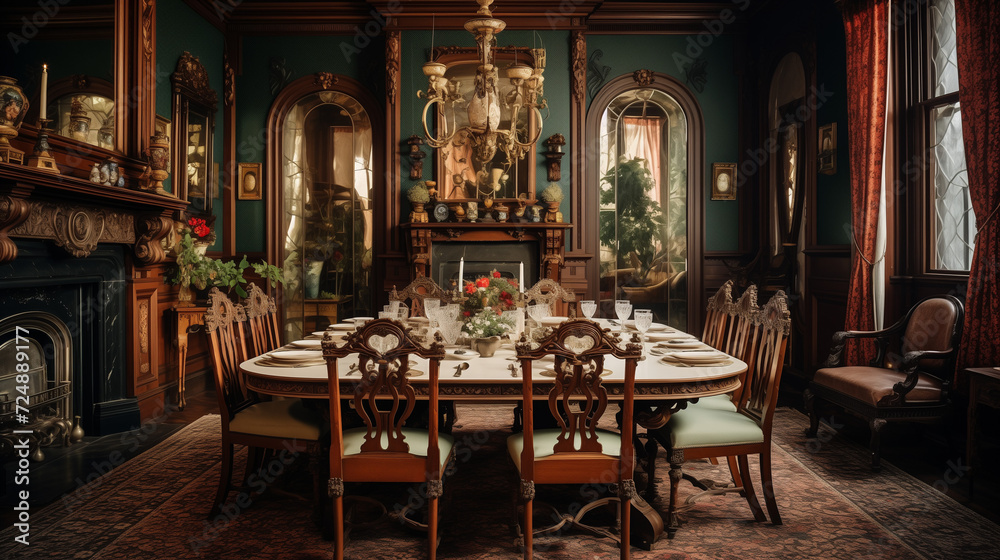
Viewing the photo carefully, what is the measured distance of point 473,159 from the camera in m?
6.36

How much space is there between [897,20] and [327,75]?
5.01m

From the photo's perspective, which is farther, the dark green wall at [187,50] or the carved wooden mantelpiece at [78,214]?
the dark green wall at [187,50]

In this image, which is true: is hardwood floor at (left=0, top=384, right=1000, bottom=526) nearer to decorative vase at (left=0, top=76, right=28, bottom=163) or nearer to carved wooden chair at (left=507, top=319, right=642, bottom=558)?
decorative vase at (left=0, top=76, right=28, bottom=163)

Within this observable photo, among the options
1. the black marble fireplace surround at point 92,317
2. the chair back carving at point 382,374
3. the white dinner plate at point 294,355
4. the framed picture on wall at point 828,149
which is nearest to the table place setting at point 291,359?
the white dinner plate at point 294,355

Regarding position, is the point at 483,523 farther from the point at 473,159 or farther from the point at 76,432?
the point at 473,159

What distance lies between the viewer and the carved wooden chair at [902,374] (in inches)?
137

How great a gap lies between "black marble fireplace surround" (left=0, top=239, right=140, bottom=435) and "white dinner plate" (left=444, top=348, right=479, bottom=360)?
2492 millimetres

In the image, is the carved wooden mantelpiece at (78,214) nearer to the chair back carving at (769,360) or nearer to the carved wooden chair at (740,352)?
the carved wooden chair at (740,352)

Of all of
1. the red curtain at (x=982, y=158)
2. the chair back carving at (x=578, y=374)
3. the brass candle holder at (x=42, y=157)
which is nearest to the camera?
the chair back carving at (x=578, y=374)

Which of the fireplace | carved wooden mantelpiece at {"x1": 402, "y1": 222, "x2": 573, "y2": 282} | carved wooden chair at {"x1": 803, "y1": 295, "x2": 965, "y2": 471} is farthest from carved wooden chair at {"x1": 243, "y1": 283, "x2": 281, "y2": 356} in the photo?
carved wooden chair at {"x1": 803, "y1": 295, "x2": 965, "y2": 471}

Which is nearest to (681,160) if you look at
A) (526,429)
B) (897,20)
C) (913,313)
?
(897,20)

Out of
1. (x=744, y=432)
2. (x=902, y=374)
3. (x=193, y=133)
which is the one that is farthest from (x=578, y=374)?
(x=193, y=133)

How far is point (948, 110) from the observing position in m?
4.14

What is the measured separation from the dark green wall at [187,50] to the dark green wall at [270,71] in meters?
0.21
